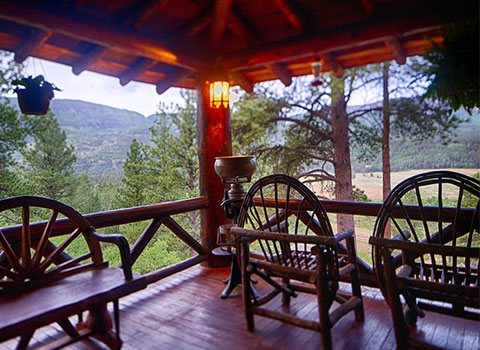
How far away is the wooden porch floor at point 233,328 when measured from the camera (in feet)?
6.86

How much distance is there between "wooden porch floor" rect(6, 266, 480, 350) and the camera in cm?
209

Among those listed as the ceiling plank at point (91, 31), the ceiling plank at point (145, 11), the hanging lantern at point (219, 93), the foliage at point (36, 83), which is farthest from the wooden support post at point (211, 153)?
the foliage at point (36, 83)

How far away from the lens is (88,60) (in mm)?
2906

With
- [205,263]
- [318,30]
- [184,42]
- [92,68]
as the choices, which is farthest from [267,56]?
[205,263]

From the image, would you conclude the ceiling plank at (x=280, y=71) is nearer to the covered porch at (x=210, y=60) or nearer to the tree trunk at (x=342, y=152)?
the covered porch at (x=210, y=60)

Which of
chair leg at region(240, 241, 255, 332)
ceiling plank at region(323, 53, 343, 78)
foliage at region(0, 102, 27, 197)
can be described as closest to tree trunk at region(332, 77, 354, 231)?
ceiling plank at region(323, 53, 343, 78)

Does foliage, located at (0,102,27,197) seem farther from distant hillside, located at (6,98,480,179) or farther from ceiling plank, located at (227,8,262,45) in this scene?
ceiling plank, located at (227,8,262,45)

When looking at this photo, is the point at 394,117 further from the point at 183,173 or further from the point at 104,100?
the point at 104,100

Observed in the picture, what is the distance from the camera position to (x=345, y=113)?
22.5 feet

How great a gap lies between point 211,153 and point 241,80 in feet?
3.22

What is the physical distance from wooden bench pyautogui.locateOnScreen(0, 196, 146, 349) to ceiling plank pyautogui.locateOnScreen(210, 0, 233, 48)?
2.10 m

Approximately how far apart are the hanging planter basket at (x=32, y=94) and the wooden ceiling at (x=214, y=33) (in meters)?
0.38

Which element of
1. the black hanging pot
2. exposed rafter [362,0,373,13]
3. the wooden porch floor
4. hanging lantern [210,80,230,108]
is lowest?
the wooden porch floor

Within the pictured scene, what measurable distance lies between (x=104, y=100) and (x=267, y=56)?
8.02 meters
